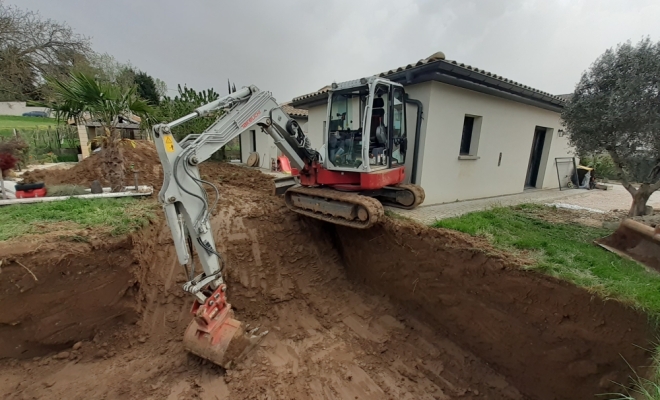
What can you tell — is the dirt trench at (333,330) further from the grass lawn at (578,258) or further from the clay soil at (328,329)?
the grass lawn at (578,258)

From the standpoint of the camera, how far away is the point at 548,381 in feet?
9.78

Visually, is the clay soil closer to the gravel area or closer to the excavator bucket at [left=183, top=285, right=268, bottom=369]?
the excavator bucket at [left=183, top=285, right=268, bottom=369]

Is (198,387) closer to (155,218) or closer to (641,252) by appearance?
(155,218)

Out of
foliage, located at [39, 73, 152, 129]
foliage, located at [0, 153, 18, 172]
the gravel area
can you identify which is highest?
foliage, located at [39, 73, 152, 129]

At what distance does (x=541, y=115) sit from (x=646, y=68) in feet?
15.1

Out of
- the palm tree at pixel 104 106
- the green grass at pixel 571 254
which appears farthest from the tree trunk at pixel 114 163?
the green grass at pixel 571 254

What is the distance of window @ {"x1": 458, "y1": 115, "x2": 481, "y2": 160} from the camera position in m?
6.40

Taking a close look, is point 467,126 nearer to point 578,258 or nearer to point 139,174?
point 578,258

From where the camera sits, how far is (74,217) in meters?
4.02

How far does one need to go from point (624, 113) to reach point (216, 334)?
6.00 meters

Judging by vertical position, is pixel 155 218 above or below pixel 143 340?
above

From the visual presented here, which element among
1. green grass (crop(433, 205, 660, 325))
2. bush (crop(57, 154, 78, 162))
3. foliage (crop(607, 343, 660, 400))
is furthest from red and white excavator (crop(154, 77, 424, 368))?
bush (crop(57, 154, 78, 162))

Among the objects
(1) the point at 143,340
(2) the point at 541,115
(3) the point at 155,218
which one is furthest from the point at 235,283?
(2) the point at 541,115

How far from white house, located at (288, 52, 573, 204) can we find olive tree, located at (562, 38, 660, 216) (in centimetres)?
185
